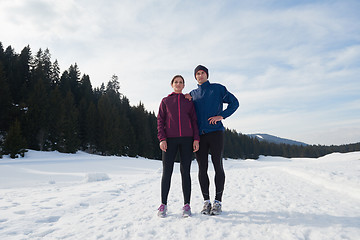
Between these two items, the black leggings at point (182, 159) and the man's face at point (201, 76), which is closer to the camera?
the black leggings at point (182, 159)

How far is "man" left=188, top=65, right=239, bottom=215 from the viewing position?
10.6 ft

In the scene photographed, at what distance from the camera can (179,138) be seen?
320 cm

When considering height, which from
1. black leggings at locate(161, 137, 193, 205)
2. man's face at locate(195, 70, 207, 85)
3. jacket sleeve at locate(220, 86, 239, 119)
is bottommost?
black leggings at locate(161, 137, 193, 205)

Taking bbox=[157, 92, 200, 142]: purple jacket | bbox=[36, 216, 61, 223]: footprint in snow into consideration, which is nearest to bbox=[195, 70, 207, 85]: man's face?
bbox=[157, 92, 200, 142]: purple jacket

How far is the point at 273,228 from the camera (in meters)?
2.48

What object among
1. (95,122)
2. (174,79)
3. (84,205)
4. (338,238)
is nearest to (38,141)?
(95,122)

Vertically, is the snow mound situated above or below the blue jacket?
below

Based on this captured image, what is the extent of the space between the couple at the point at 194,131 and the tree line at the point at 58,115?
73.9 ft

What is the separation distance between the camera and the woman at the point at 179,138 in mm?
3189

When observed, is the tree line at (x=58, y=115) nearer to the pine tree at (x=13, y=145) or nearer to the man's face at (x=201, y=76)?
the pine tree at (x=13, y=145)

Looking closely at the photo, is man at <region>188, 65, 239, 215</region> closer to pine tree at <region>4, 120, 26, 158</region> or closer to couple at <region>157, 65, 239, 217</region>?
couple at <region>157, 65, 239, 217</region>

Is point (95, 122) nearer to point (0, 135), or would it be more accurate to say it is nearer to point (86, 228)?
point (0, 135)

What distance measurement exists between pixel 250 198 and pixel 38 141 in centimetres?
3059

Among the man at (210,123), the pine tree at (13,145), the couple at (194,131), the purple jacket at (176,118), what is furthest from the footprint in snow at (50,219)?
the pine tree at (13,145)
